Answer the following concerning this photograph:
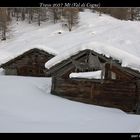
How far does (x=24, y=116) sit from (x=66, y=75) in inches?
214

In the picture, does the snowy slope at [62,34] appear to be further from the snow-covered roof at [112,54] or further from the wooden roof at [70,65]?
the snow-covered roof at [112,54]

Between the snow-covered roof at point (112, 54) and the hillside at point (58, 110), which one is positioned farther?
the snow-covered roof at point (112, 54)

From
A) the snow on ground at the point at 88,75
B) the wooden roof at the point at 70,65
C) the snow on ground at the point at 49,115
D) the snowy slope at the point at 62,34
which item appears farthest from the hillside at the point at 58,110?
the snowy slope at the point at 62,34

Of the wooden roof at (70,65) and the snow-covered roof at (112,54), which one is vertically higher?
the snow-covered roof at (112,54)

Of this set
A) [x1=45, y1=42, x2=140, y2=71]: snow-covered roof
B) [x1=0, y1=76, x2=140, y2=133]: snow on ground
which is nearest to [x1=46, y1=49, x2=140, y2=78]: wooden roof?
[x1=45, y1=42, x2=140, y2=71]: snow-covered roof

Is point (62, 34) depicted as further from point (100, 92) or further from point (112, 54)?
point (112, 54)

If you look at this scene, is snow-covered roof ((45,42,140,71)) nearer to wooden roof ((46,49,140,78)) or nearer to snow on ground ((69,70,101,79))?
wooden roof ((46,49,140,78))

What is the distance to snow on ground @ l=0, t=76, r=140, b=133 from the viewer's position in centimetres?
1186

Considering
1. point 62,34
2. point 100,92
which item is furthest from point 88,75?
point 62,34

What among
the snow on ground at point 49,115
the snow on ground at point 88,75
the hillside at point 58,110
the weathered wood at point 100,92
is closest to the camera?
the snow on ground at point 49,115

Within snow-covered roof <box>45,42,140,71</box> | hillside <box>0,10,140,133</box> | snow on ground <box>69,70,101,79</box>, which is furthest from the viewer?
snow on ground <box>69,70,101,79</box>

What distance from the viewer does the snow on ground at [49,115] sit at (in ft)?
38.9

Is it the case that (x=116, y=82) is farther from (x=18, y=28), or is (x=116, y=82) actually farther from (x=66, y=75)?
(x=18, y=28)

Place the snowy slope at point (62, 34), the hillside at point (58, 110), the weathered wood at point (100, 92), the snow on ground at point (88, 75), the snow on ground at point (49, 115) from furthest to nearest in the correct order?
the snowy slope at point (62, 34)
the snow on ground at point (88, 75)
the weathered wood at point (100, 92)
the hillside at point (58, 110)
the snow on ground at point (49, 115)
